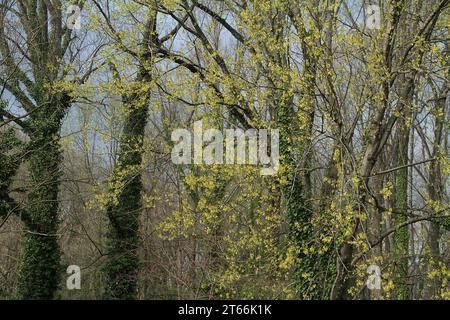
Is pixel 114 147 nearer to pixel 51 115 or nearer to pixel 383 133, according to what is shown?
pixel 51 115

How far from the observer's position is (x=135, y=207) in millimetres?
13984

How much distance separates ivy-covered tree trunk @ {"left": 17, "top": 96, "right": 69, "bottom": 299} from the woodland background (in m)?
0.04

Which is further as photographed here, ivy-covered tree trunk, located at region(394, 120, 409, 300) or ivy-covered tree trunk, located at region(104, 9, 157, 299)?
ivy-covered tree trunk, located at region(104, 9, 157, 299)

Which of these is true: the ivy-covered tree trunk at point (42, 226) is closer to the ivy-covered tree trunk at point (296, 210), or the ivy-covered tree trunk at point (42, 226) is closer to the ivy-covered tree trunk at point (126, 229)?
the ivy-covered tree trunk at point (126, 229)

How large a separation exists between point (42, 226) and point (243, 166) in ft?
22.7

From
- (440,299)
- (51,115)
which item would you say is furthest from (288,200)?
(51,115)

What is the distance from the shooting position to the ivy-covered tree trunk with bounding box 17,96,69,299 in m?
12.6

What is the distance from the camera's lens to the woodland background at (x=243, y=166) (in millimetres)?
7055

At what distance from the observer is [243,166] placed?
8211 millimetres
